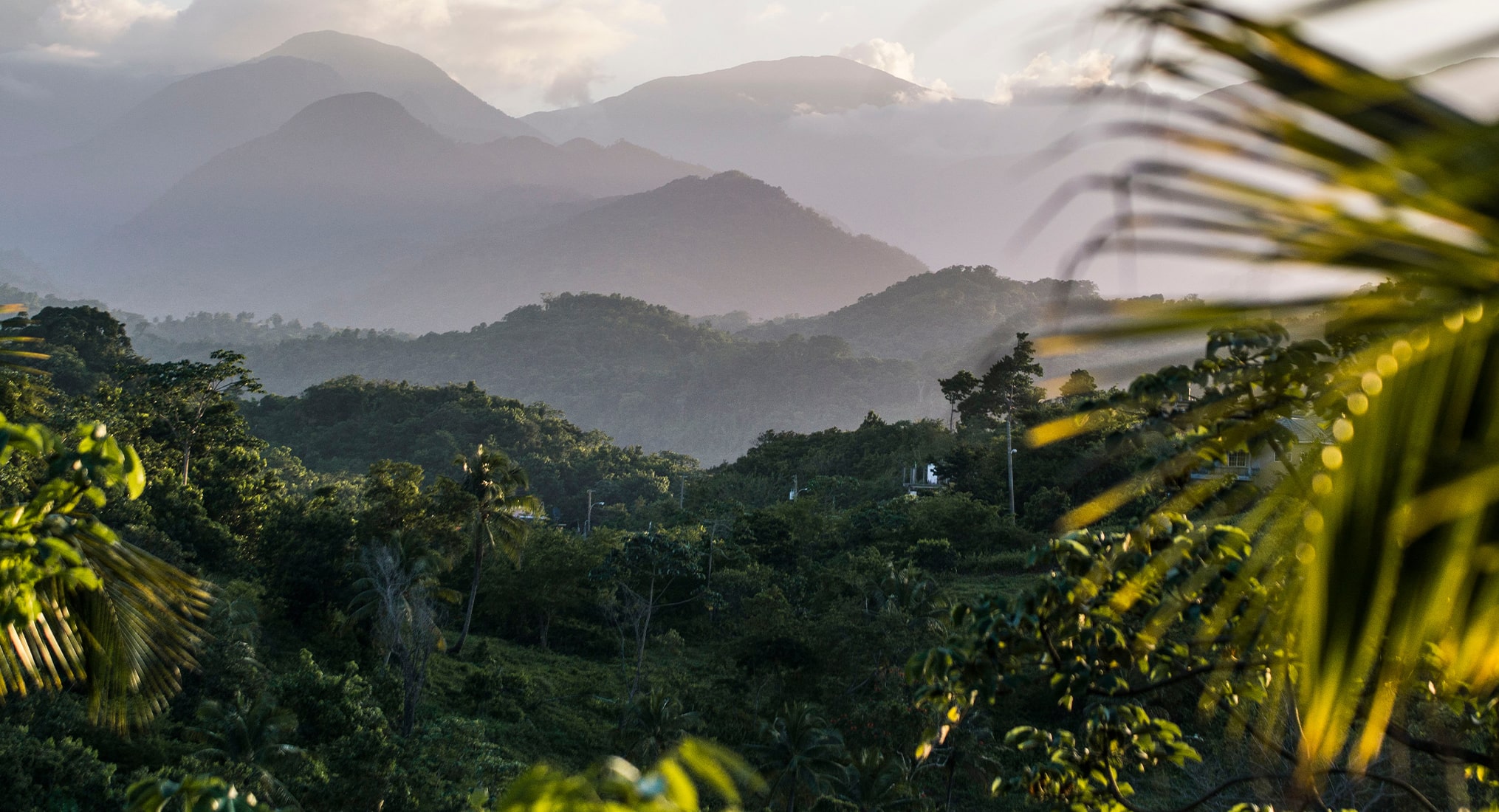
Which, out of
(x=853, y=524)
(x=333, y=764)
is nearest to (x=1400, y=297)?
(x=333, y=764)

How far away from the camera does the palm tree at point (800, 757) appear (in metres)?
17.3

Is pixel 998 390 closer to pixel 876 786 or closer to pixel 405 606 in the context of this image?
pixel 876 786

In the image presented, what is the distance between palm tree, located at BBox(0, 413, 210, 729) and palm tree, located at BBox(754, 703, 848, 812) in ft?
51.2

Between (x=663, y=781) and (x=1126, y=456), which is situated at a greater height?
(x=1126, y=456)

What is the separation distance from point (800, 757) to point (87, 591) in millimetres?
16269

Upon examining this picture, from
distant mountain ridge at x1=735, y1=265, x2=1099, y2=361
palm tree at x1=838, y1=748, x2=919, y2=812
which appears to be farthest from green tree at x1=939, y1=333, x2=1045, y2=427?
distant mountain ridge at x1=735, y1=265, x2=1099, y2=361

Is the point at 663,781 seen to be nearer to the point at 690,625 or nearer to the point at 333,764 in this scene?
the point at 333,764

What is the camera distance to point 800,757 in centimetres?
1738

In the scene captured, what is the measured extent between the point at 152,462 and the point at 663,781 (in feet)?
103

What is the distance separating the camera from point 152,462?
87.2ft

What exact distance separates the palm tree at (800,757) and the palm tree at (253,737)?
856 cm

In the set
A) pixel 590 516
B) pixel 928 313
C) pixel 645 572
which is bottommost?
pixel 590 516

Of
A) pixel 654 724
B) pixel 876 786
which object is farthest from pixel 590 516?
pixel 876 786

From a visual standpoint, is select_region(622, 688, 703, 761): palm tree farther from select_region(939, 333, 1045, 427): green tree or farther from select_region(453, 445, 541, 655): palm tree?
select_region(939, 333, 1045, 427): green tree
